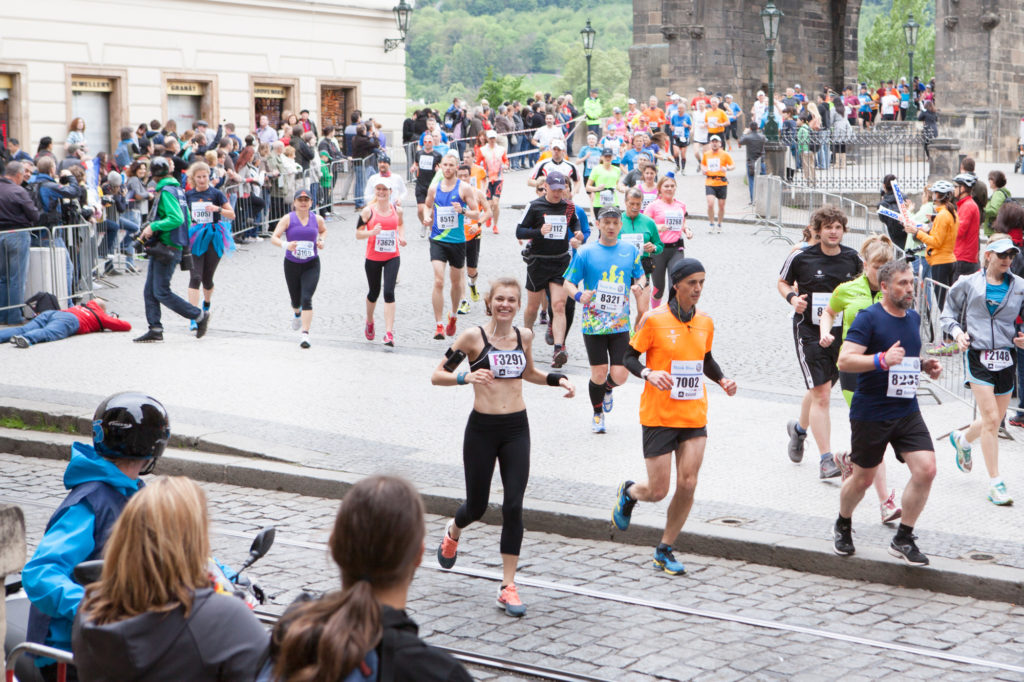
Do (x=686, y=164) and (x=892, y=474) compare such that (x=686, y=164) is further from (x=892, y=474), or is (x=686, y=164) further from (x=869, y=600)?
(x=869, y=600)

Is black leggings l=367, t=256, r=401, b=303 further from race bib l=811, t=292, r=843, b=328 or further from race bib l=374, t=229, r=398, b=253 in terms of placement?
race bib l=811, t=292, r=843, b=328

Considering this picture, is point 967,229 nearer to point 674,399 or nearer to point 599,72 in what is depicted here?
point 674,399

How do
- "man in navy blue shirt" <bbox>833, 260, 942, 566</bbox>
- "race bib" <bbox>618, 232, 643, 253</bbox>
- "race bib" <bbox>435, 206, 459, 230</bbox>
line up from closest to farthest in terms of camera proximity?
"man in navy blue shirt" <bbox>833, 260, 942, 566</bbox> < "race bib" <bbox>618, 232, 643, 253</bbox> < "race bib" <bbox>435, 206, 459, 230</bbox>

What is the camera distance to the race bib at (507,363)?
23.2ft

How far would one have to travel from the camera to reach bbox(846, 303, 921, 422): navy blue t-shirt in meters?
7.32

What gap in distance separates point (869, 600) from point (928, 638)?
2.14 ft

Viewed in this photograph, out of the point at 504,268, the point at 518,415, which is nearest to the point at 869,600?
the point at 518,415

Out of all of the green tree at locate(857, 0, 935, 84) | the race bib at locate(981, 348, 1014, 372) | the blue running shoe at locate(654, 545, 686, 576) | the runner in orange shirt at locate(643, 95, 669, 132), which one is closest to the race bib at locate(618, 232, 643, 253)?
the race bib at locate(981, 348, 1014, 372)

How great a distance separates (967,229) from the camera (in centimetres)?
1507

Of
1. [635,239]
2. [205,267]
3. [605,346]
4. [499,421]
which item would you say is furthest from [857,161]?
[499,421]

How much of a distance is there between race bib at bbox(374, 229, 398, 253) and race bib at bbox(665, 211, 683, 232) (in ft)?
10.3

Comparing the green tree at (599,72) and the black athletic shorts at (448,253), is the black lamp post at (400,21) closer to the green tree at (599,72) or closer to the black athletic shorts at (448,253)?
the black athletic shorts at (448,253)

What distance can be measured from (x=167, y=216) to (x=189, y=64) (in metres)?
15.5

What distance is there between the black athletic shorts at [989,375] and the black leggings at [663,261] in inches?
267
